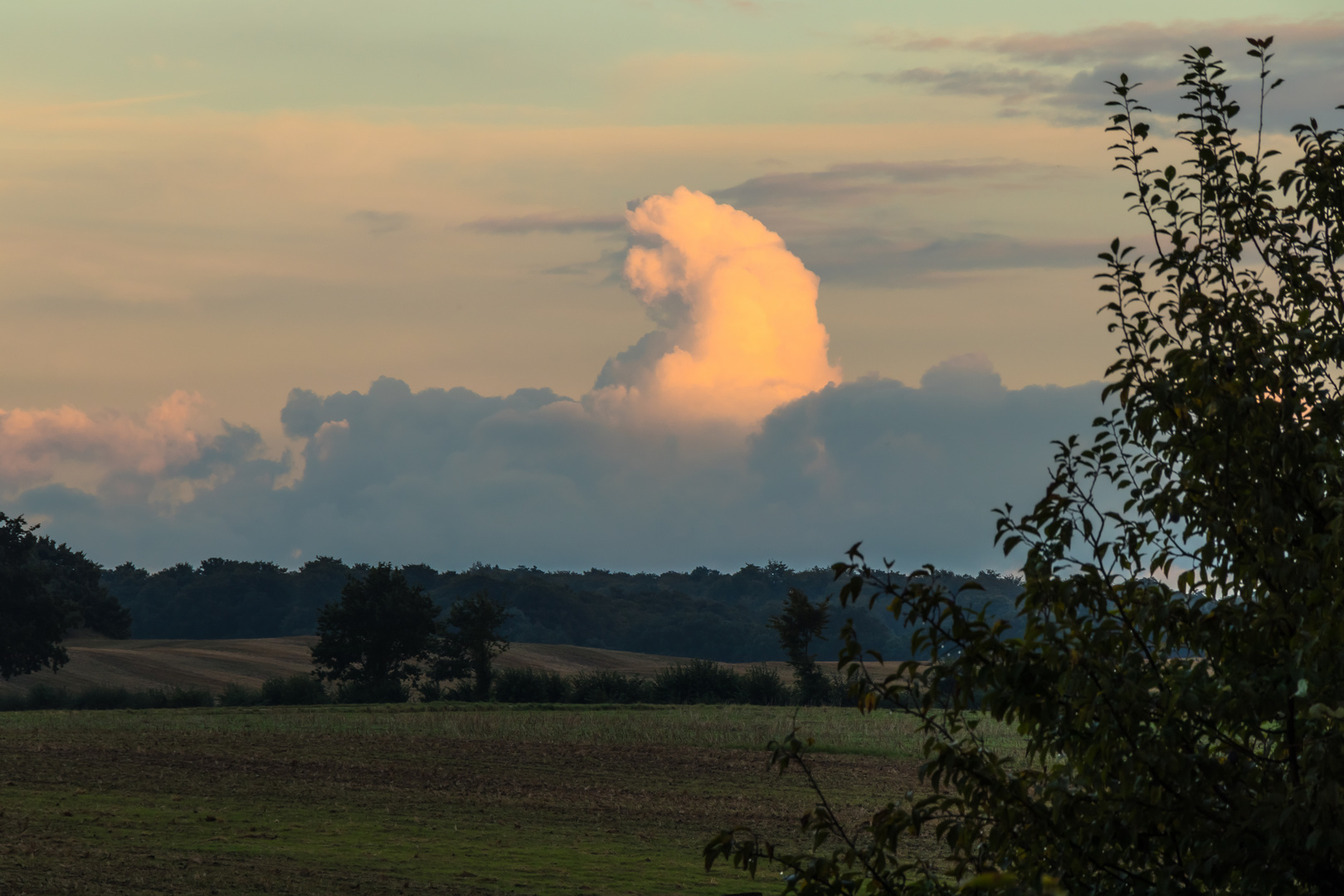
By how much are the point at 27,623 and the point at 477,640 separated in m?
29.9

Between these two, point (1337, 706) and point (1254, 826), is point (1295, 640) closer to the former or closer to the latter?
point (1337, 706)

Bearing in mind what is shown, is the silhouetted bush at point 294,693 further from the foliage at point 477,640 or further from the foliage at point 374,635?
the foliage at point 477,640

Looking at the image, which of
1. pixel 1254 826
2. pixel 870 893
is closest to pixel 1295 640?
pixel 1254 826

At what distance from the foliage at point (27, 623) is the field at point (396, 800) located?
30.7 m

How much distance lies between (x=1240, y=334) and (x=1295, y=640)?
182 cm

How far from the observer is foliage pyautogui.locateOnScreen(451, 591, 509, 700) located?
236ft

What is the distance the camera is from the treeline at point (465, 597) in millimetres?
162625

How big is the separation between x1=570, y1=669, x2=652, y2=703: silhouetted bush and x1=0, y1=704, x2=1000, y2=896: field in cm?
1582

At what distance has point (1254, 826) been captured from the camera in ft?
17.3

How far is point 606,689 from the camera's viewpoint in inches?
2709

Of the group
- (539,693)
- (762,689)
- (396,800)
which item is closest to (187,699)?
(539,693)

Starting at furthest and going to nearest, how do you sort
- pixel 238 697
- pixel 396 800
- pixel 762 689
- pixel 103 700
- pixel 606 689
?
pixel 762 689 < pixel 606 689 < pixel 238 697 < pixel 103 700 < pixel 396 800

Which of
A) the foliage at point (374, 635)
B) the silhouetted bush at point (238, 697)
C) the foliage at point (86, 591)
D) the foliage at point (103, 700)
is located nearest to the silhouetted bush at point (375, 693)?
the foliage at point (374, 635)

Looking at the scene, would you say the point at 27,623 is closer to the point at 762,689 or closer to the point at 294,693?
the point at 294,693
